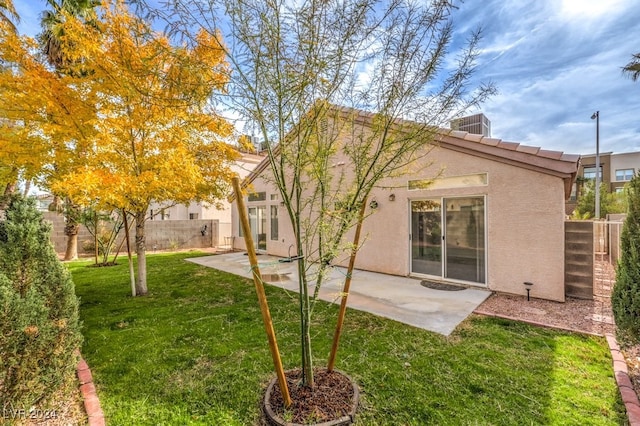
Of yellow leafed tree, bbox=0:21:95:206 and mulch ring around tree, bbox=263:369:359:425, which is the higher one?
yellow leafed tree, bbox=0:21:95:206

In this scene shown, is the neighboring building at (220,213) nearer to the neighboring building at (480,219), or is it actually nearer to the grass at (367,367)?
the neighboring building at (480,219)

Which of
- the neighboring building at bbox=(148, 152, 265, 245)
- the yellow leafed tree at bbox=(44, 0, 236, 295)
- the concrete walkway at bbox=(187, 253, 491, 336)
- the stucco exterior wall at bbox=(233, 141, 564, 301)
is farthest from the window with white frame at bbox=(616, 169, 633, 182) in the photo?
the yellow leafed tree at bbox=(44, 0, 236, 295)

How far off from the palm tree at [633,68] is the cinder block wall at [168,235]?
69.0 feet

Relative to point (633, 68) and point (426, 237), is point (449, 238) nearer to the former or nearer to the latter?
point (426, 237)

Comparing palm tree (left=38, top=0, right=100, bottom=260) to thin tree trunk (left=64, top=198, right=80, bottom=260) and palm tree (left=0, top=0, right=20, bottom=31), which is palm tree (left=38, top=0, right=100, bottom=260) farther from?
palm tree (left=0, top=0, right=20, bottom=31)

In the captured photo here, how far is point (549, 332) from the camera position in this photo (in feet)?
15.6

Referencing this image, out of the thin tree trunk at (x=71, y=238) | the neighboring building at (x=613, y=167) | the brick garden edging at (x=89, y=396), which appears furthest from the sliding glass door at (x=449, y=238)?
the neighboring building at (x=613, y=167)

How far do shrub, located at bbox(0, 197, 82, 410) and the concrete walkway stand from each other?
233 centimetres

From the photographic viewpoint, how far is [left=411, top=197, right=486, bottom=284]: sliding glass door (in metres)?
7.50

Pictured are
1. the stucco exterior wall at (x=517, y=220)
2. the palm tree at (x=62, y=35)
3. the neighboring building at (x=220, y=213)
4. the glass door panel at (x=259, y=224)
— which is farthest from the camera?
the neighboring building at (x=220, y=213)

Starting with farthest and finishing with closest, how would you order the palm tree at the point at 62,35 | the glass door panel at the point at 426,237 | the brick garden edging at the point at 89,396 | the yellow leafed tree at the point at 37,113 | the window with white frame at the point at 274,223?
the window with white frame at the point at 274,223, the glass door panel at the point at 426,237, the palm tree at the point at 62,35, the yellow leafed tree at the point at 37,113, the brick garden edging at the point at 89,396

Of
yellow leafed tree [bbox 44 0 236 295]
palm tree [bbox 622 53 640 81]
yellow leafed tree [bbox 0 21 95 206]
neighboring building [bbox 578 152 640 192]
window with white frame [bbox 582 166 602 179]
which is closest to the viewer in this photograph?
yellow leafed tree [bbox 44 0 236 295]

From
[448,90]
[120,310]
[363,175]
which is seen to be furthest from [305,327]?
[120,310]

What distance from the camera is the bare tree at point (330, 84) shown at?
2443mm
